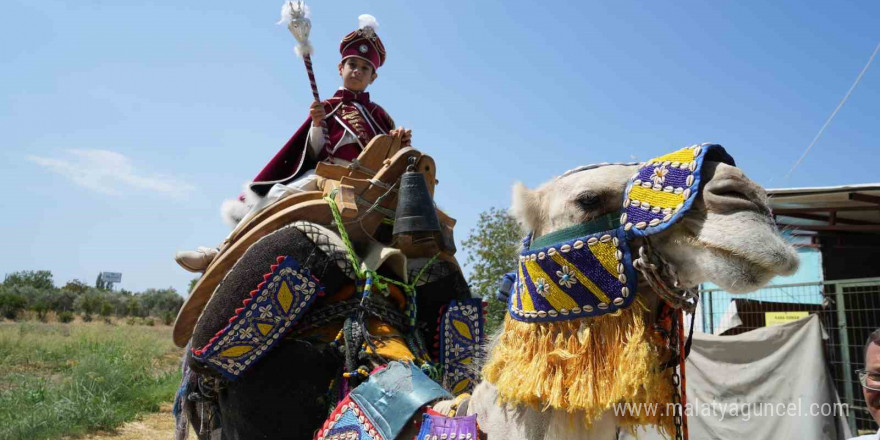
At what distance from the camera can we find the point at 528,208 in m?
1.95

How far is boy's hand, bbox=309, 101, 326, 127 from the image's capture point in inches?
139

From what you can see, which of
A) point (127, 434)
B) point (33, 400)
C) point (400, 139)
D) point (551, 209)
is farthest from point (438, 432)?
point (33, 400)

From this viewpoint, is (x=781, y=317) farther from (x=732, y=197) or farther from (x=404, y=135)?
(x=732, y=197)

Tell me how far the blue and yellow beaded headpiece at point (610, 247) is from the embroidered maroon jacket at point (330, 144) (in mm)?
2155

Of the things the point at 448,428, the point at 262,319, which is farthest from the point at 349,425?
the point at 262,319

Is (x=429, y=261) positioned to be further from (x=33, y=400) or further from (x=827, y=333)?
(x=33, y=400)

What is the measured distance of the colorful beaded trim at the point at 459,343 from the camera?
3158mm

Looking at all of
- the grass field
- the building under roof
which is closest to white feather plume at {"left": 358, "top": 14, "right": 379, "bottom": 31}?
the building under roof

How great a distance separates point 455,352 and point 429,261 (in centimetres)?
53

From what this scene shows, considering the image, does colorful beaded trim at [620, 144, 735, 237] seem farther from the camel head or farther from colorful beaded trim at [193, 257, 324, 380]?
colorful beaded trim at [193, 257, 324, 380]

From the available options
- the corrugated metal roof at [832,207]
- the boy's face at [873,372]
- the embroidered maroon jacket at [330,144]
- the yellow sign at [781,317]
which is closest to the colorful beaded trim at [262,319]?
the embroidered maroon jacket at [330,144]

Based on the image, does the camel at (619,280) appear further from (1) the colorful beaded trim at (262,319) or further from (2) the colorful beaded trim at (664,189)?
(1) the colorful beaded trim at (262,319)

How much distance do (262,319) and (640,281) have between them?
6.11 feet

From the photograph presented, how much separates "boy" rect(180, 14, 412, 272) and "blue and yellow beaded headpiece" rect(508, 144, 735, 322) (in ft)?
6.30
